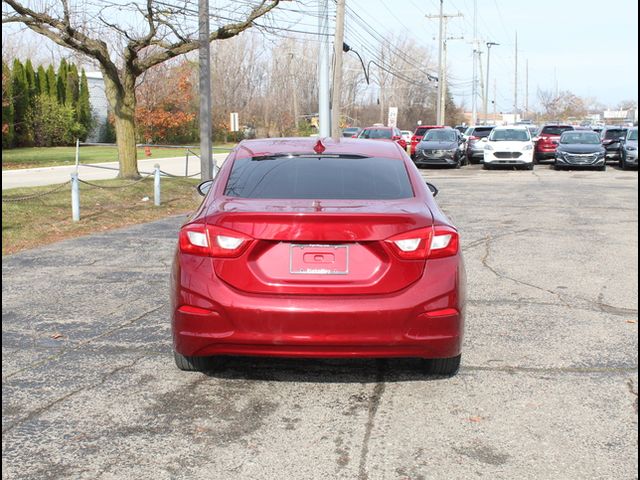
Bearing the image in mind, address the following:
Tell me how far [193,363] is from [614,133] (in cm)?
3273

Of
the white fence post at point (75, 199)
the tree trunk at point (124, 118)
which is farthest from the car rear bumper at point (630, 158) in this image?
the white fence post at point (75, 199)

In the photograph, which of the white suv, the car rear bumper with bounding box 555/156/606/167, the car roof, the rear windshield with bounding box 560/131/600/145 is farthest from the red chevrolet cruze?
the rear windshield with bounding box 560/131/600/145

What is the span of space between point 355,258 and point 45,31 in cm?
1445

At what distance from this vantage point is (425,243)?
4281 millimetres

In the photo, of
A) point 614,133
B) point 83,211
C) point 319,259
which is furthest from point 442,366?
point 614,133

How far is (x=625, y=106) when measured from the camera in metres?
159

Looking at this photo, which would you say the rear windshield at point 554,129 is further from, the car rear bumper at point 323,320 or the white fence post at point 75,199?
the car rear bumper at point 323,320

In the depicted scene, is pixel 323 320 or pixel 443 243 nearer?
pixel 323 320

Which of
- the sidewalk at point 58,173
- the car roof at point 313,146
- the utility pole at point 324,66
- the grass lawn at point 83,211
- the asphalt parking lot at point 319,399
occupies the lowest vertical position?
the asphalt parking lot at point 319,399

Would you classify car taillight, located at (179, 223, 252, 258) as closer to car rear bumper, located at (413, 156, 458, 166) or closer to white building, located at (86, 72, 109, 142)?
car rear bumper, located at (413, 156, 458, 166)

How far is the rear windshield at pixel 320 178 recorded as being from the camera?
4.71 metres

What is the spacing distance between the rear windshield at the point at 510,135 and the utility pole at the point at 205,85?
1623cm

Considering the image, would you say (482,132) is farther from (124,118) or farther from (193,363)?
(193,363)

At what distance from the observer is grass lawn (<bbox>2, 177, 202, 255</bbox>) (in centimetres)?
1123
